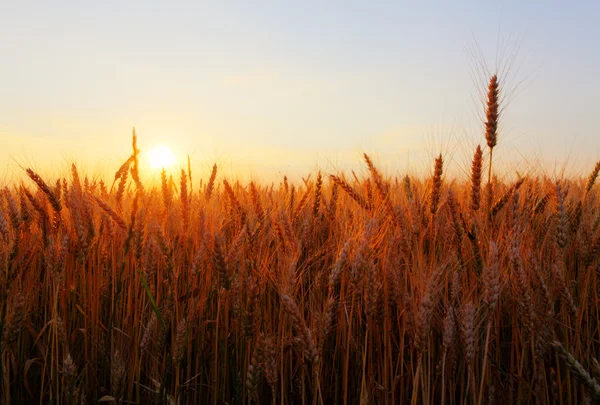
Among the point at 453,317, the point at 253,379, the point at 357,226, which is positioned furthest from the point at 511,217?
the point at 253,379

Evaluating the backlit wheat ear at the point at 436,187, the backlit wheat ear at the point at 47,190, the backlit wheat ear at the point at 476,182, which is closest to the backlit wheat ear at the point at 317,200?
the backlit wheat ear at the point at 436,187

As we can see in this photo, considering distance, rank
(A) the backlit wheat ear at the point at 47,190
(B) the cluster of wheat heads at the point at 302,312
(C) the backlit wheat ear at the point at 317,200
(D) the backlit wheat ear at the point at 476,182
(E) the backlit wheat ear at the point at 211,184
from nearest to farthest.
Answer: (B) the cluster of wheat heads at the point at 302,312
(A) the backlit wheat ear at the point at 47,190
(D) the backlit wheat ear at the point at 476,182
(C) the backlit wheat ear at the point at 317,200
(E) the backlit wheat ear at the point at 211,184

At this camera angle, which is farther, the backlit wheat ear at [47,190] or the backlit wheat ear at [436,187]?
the backlit wheat ear at [436,187]

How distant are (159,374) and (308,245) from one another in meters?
0.85

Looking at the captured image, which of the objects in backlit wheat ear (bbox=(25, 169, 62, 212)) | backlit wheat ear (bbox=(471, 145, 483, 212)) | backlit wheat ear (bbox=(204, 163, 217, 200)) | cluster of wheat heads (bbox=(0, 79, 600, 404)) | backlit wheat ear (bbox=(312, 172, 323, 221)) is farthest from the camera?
backlit wheat ear (bbox=(204, 163, 217, 200))

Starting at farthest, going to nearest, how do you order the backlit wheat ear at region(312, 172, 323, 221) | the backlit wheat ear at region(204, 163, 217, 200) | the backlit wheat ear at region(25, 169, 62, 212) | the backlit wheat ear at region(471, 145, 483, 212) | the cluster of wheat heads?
the backlit wheat ear at region(204, 163, 217, 200) → the backlit wheat ear at region(312, 172, 323, 221) → the backlit wheat ear at region(471, 145, 483, 212) → the backlit wheat ear at region(25, 169, 62, 212) → the cluster of wheat heads

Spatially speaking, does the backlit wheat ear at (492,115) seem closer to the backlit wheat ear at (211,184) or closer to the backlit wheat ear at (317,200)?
the backlit wheat ear at (317,200)

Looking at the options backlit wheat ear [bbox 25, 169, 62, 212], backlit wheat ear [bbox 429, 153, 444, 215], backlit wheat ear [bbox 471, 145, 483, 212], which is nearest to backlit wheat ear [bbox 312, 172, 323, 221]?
backlit wheat ear [bbox 429, 153, 444, 215]

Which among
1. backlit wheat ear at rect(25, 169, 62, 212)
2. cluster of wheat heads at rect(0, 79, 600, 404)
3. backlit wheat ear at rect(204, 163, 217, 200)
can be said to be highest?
backlit wheat ear at rect(204, 163, 217, 200)

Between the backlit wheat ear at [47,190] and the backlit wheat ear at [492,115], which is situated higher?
the backlit wheat ear at [492,115]

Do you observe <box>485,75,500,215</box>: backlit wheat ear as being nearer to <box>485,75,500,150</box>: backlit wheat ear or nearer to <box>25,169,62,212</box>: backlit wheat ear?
<box>485,75,500,150</box>: backlit wheat ear

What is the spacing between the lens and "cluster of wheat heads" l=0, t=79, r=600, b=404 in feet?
5.54

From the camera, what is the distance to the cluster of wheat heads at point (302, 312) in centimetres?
169

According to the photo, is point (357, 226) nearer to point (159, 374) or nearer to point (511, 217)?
point (511, 217)
